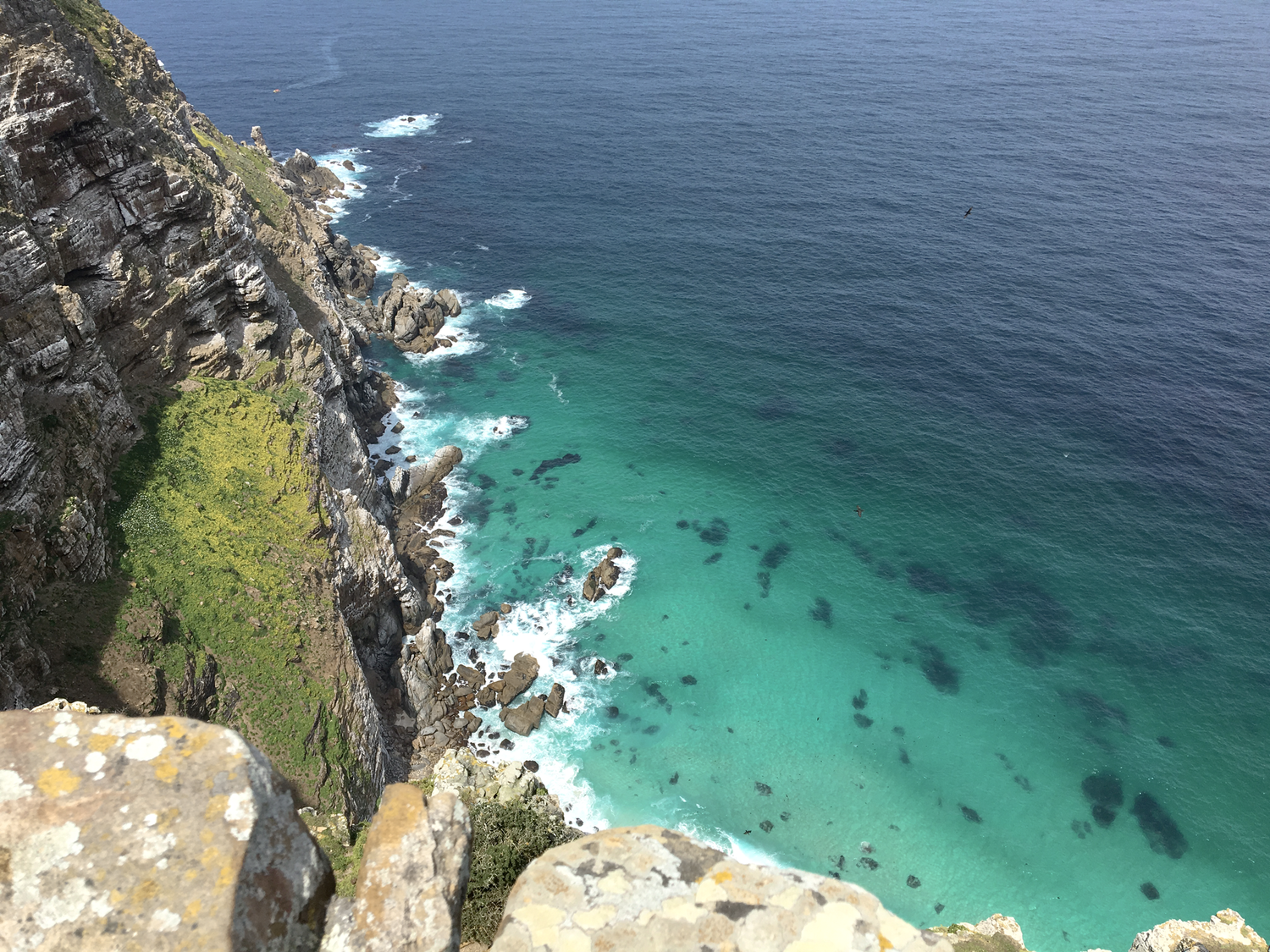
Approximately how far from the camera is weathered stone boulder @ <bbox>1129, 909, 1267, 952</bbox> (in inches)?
1323

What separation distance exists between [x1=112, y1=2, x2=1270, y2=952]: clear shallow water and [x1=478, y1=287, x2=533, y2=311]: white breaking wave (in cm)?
85

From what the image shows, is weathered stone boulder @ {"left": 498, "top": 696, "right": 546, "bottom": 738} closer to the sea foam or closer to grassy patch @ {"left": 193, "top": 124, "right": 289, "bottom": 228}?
grassy patch @ {"left": 193, "top": 124, "right": 289, "bottom": 228}

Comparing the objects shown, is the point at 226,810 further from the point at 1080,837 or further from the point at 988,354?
the point at 988,354

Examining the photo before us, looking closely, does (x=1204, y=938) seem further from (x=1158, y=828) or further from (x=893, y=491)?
(x=893, y=491)

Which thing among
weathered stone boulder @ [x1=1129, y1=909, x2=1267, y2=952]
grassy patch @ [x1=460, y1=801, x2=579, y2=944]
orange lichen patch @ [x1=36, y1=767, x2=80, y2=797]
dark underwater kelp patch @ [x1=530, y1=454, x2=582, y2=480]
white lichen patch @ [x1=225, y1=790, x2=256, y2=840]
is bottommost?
dark underwater kelp patch @ [x1=530, y1=454, x2=582, y2=480]

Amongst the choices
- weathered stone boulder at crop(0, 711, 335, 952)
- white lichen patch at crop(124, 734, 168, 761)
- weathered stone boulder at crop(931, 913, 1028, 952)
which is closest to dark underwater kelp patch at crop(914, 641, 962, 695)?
weathered stone boulder at crop(931, 913, 1028, 952)

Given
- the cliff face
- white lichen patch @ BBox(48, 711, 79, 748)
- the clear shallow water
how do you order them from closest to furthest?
white lichen patch @ BBox(48, 711, 79, 748) < the cliff face < the clear shallow water

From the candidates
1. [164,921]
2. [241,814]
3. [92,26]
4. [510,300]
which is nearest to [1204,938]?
[241,814]

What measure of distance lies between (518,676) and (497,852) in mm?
45900

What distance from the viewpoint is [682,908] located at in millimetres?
10156

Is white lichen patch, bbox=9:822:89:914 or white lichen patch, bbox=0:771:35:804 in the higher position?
white lichen patch, bbox=0:771:35:804

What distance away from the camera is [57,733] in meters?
9.59

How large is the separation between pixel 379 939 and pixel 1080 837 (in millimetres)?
65450

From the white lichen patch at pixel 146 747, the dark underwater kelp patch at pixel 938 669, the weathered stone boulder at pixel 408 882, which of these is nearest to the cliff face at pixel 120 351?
the white lichen patch at pixel 146 747
